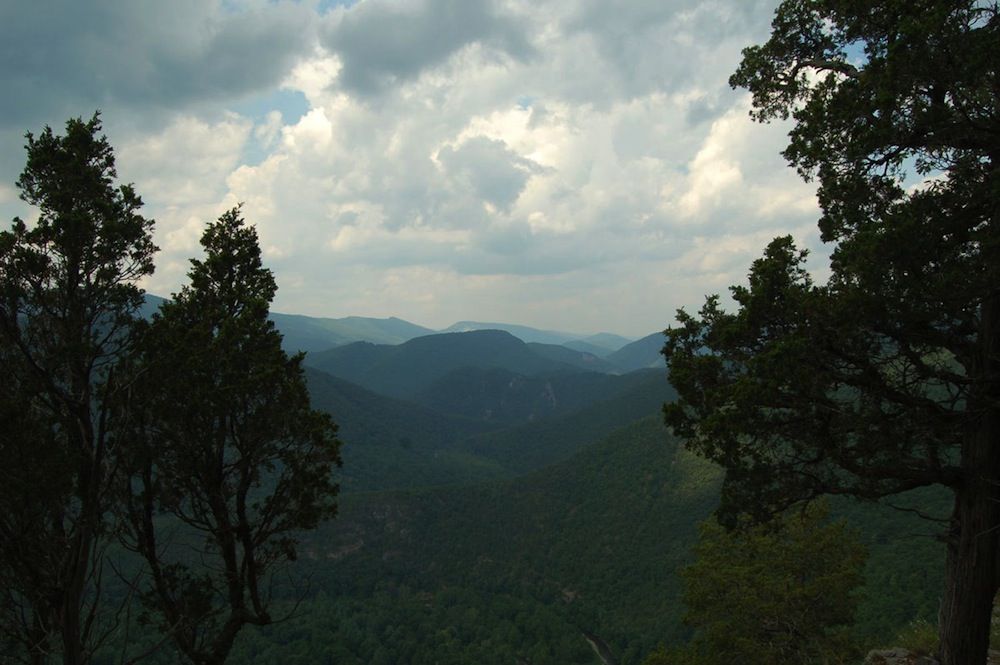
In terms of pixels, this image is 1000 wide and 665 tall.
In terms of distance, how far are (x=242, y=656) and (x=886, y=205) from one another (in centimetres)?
7558

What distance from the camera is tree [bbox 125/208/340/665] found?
10289mm

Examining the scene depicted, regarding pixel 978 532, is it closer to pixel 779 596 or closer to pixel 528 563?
pixel 779 596

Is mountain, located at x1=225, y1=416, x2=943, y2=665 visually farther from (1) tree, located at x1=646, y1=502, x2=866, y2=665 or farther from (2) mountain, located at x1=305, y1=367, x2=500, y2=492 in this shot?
(2) mountain, located at x1=305, y1=367, x2=500, y2=492

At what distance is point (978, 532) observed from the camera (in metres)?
8.09

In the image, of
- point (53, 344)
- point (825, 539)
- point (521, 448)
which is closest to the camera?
point (53, 344)

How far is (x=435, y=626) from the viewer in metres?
77.7

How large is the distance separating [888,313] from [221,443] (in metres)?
11.5

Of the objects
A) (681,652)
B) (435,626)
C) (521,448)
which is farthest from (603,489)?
(521,448)

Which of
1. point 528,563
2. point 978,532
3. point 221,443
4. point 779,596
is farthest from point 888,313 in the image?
point 528,563

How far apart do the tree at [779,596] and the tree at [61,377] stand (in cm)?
1652

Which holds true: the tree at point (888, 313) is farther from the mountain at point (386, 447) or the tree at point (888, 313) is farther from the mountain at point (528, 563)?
the mountain at point (386, 447)

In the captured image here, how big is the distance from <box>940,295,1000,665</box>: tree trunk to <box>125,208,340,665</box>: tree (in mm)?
10968

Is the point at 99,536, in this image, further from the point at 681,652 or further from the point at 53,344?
the point at 681,652

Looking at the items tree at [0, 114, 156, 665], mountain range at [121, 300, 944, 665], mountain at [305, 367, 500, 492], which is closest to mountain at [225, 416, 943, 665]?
mountain range at [121, 300, 944, 665]
